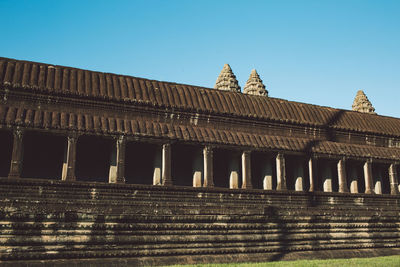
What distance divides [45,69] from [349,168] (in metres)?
14.9

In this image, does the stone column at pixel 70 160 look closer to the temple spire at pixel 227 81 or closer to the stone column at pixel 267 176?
the stone column at pixel 267 176

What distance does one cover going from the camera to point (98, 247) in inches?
505

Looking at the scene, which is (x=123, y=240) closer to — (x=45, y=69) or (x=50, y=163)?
(x=50, y=163)

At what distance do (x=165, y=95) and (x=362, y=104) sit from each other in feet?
109

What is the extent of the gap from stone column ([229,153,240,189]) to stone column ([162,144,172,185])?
11.0 ft

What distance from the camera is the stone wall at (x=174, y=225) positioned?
12296 mm

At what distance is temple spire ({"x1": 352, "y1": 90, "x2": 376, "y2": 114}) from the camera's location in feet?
148

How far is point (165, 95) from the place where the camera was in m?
18.2

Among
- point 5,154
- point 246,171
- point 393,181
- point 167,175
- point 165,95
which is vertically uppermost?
point 165,95

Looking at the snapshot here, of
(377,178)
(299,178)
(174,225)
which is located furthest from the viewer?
(377,178)

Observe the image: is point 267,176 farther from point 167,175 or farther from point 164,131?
point 164,131

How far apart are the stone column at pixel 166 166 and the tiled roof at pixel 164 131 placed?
490mm

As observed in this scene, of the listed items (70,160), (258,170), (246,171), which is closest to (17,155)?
(70,160)

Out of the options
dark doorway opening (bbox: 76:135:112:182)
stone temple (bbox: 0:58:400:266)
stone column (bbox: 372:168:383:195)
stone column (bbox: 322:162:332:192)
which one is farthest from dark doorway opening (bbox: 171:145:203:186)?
stone column (bbox: 372:168:383:195)
